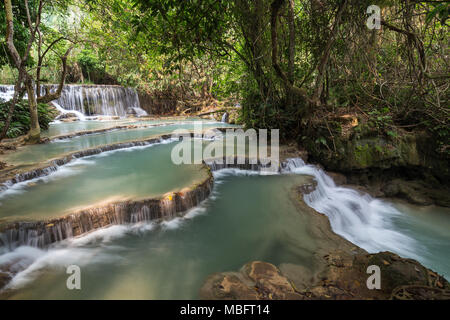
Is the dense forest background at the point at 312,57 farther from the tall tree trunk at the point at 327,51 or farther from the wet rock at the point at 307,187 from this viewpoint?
the wet rock at the point at 307,187

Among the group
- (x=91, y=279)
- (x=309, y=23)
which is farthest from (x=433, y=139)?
(x=91, y=279)

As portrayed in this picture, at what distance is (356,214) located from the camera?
4.46m

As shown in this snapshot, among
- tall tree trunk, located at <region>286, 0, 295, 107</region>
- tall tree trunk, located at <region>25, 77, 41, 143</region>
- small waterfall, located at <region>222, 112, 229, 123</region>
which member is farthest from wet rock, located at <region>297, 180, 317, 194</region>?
small waterfall, located at <region>222, 112, 229, 123</region>

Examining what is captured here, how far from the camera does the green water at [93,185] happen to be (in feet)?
10.9

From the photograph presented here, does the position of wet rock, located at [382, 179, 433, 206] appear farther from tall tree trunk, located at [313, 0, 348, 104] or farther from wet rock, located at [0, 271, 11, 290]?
wet rock, located at [0, 271, 11, 290]

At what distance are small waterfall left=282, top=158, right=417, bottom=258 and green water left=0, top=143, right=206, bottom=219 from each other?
7.96 ft

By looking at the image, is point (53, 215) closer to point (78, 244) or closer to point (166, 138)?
point (78, 244)

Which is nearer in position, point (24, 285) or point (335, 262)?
point (24, 285)

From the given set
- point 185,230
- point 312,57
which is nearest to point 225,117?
point 312,57

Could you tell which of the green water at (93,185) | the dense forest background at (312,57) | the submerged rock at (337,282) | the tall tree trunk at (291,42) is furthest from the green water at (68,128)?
the submerged rock at (337,282)

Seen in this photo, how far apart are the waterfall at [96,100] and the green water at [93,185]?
11.4m

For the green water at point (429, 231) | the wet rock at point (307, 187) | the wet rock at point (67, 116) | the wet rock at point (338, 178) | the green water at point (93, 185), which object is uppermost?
the wet rock at point (67, 116)
